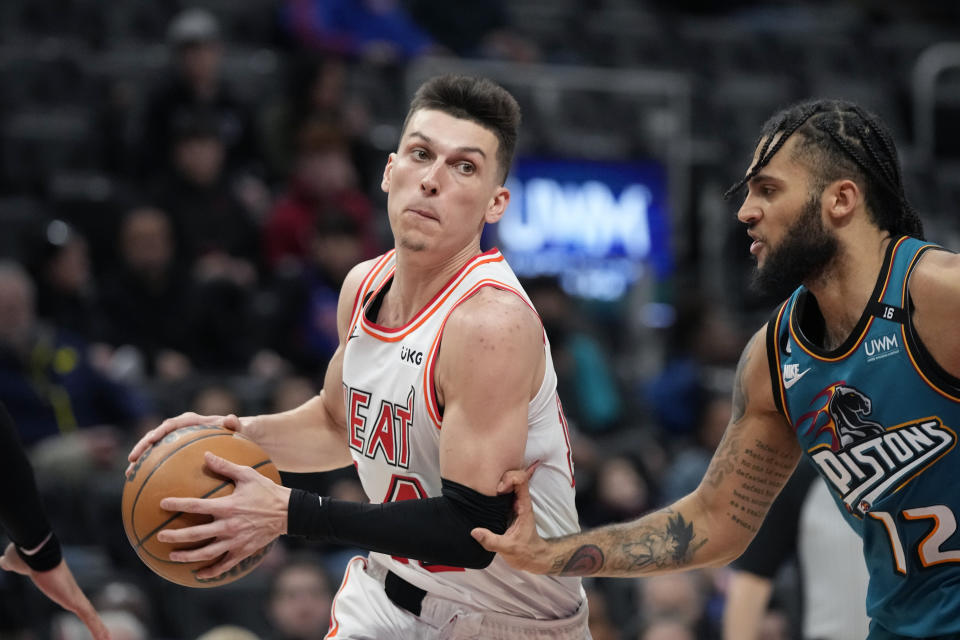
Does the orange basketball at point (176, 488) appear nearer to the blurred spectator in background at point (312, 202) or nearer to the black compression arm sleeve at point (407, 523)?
the black compression arm sleeve at point (407, 523)

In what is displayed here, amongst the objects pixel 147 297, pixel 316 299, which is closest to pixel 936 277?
pixel 316 299

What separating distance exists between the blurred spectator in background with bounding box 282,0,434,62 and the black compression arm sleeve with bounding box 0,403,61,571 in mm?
7316

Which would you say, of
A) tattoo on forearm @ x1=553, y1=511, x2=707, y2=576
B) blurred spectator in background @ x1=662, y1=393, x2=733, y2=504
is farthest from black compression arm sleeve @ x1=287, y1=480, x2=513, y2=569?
blurred spectator in background @ x1=662, y1=393, x2=733, y2=504

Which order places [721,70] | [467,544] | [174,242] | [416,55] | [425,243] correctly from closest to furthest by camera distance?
[467,544] < [425,243] < [174,242] < [416,55] < [721,70]

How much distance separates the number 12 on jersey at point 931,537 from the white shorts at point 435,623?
108 cm

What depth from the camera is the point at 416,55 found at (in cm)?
1165

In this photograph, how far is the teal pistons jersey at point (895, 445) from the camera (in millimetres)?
3771

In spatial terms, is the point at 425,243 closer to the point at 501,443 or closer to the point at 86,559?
the point at 501,443

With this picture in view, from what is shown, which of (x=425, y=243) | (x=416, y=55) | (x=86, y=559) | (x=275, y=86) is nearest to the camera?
(x=425, y=243)

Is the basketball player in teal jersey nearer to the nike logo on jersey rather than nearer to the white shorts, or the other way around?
the nike logo on jersey

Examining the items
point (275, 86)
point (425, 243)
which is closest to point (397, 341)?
point (425, 243)

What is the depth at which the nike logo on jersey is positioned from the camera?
4.04 m

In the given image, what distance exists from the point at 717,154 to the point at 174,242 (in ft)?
18.3

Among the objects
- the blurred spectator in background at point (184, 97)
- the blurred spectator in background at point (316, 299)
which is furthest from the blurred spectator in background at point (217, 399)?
the blurred spectator in background at point (184, 97)
